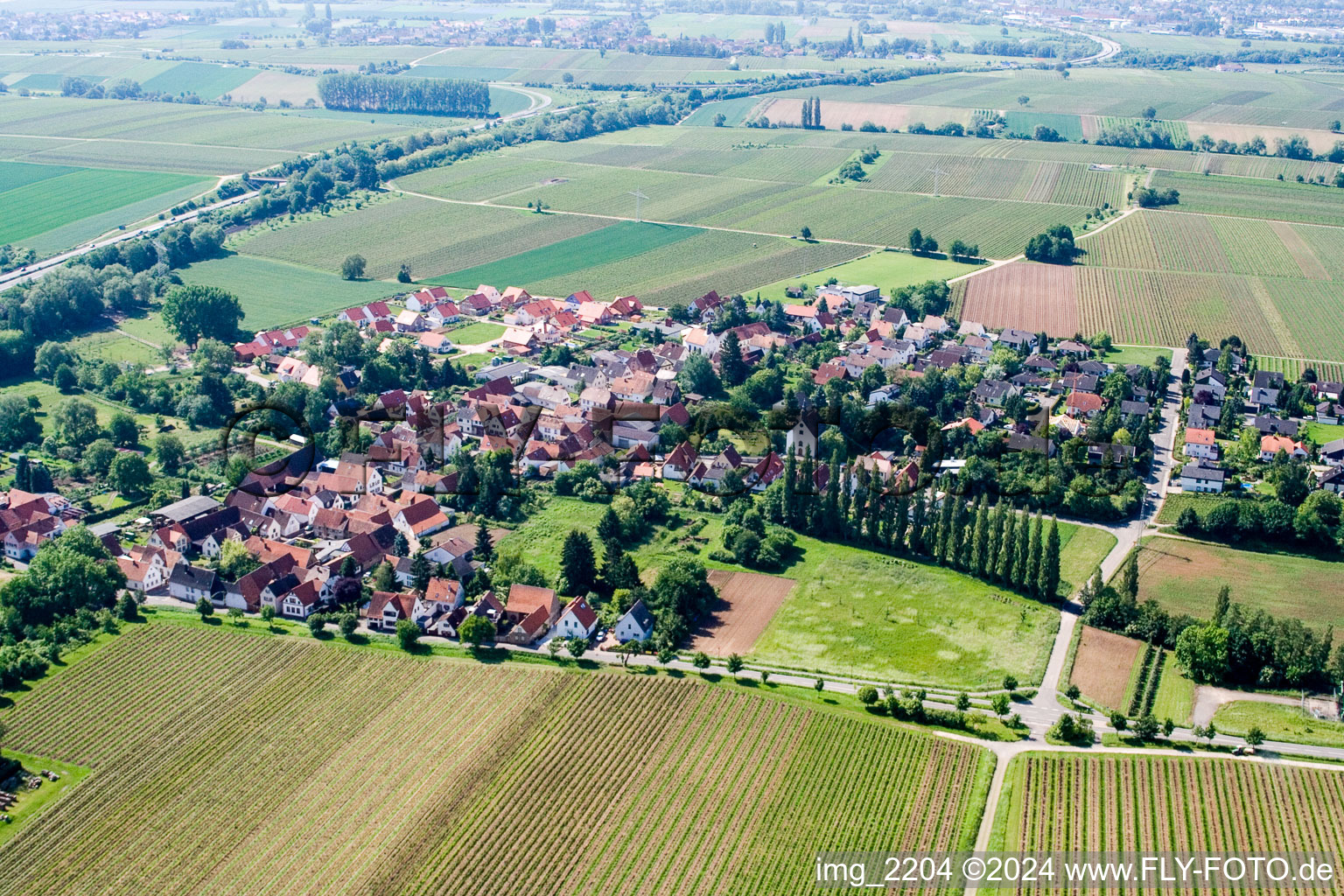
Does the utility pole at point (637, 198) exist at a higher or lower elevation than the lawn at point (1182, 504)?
higher

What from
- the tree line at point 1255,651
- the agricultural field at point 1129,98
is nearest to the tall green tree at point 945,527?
the tree line at point 1255,651

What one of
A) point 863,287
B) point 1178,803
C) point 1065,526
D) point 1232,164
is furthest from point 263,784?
point 1232,164

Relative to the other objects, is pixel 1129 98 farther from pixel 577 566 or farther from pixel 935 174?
pixel 577 566

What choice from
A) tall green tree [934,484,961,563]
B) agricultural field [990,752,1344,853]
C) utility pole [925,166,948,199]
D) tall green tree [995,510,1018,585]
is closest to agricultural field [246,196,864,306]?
utility pole [925,166,948,199]

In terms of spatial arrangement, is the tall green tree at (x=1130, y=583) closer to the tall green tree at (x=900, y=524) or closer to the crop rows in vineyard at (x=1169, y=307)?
the tall green tree at (x=900, y=524)

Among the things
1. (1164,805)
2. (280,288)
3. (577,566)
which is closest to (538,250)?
(280,288)

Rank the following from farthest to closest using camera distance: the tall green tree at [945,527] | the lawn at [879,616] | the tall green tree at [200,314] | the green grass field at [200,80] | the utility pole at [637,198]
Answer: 1. the green grass field at [200,80]
2. the utility pole at [637,198]
3. the tall green tree at [200,314]
4. the tall green tree at [945,527]
5. the lawn at [879,616]

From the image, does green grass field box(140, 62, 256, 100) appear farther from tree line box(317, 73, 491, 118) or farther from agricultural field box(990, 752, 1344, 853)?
agricultural field box(990, 752, 1344, 853)
